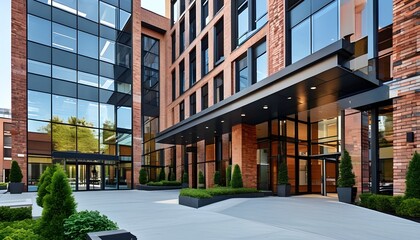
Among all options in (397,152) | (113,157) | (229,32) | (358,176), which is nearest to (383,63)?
(397,152)

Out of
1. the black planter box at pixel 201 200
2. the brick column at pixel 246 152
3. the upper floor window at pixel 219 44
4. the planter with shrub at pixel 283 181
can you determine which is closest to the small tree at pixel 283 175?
the planter with shrub at pixel 283 181

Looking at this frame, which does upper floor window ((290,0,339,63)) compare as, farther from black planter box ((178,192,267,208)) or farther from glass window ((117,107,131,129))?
glass window ((117,107,131,129))

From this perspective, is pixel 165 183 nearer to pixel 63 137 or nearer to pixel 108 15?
pixel 63 137

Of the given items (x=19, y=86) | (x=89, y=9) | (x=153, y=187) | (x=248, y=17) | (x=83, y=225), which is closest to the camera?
(x=83, y=225)

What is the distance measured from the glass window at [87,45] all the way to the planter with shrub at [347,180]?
24.2 m

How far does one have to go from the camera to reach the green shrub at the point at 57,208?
608 centimetres

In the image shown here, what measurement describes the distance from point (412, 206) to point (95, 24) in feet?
94.3

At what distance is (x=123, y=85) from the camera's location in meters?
30.2

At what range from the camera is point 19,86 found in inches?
955

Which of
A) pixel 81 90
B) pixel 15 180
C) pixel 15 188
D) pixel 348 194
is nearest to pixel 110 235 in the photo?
pixel 348 194

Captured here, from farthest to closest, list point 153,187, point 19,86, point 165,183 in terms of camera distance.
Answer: point 165,183 < point 153,187 < point 19,86

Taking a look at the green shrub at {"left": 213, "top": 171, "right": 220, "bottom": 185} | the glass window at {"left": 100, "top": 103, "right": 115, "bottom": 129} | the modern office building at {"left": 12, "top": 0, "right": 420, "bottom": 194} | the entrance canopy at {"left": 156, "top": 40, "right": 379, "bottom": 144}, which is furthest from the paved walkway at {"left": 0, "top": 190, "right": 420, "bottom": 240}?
the glass window at {"left": 100, "top": 103, "right": 115, "bottom": 129}

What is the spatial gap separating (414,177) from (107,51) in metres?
27.4

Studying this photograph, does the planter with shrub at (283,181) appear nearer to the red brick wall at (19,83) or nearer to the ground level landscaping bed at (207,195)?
the ground level landscaping bed at (207,195)
